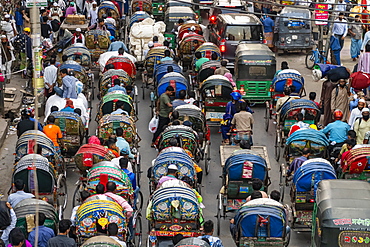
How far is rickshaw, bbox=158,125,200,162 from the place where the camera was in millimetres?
17500

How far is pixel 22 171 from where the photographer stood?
1574cm

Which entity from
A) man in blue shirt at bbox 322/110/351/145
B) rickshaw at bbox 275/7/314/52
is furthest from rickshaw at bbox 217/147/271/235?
rickshaw at bbox 275/7/314/52

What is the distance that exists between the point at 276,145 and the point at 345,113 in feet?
7.50

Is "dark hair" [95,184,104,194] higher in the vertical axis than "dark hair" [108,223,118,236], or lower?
higher

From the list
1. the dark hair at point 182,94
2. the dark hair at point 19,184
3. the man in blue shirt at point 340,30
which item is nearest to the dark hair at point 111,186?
the dark hair at point 19,184

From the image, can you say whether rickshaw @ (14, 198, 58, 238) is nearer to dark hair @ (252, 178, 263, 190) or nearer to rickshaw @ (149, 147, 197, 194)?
rickshaw @ (149, 147, 197, 194)

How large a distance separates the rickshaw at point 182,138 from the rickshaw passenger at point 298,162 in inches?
87.7

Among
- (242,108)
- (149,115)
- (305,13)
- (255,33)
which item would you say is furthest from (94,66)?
(305,13)

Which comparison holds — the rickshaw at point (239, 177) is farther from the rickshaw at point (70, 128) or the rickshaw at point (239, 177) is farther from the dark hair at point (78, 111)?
the dark hair at point (78, 111)

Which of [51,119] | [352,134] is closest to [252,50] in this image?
[352,134]

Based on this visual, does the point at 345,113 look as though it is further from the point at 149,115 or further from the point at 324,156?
the point at 149,115

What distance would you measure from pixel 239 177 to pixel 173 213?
7.61 ft

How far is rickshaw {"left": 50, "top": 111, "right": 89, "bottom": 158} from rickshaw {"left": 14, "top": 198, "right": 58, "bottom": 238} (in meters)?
3.96

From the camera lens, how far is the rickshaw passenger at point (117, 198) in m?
14.4
